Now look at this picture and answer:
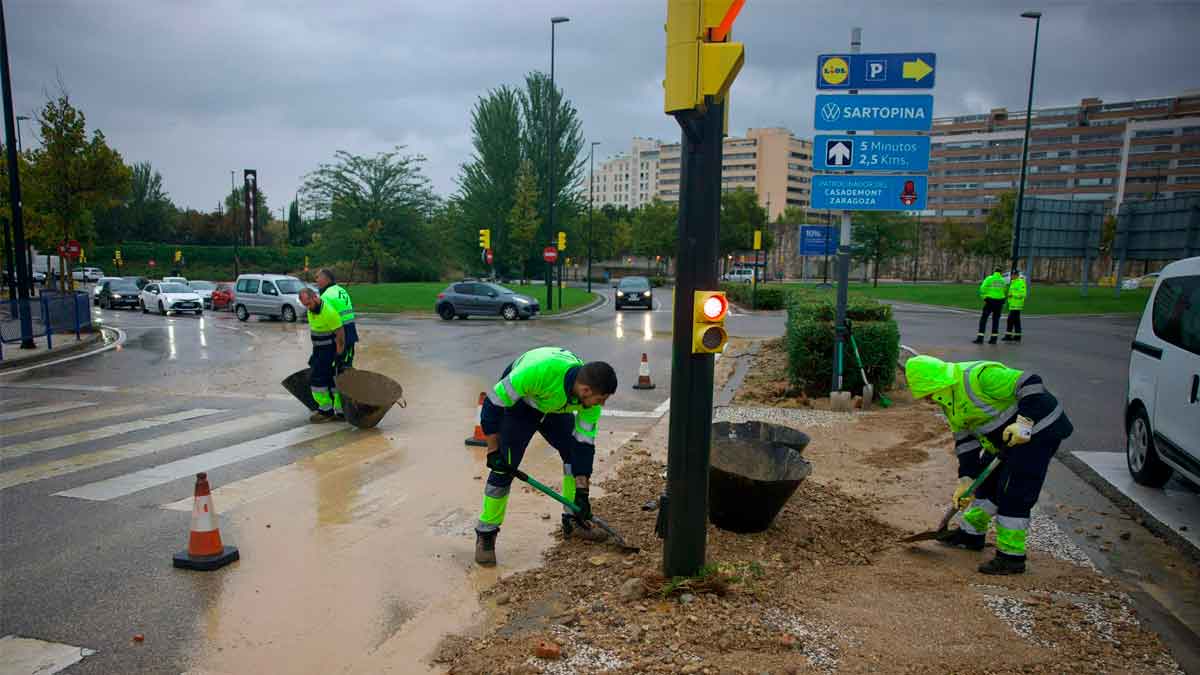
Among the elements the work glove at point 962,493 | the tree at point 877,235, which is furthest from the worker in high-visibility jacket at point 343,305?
the tree at point 877,235

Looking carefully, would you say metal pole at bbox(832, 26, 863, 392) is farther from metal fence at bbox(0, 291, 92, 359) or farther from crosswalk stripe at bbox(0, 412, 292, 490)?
metal fence at bbox(0, 291, 92, 359)

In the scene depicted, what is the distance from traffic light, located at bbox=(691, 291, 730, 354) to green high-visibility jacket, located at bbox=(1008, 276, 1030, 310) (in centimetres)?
1532

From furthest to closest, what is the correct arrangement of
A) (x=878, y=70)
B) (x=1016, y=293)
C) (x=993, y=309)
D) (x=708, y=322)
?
(x=993, y=309) < (x=1016, y=293) < (x=878, y=70) < (x=708, y=322)

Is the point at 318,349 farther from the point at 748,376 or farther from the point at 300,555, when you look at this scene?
the point at 748,376

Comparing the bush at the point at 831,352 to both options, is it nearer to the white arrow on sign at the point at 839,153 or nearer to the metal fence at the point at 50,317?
the white arrow on sign at the point at 839,153

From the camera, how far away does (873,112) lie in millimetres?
9281

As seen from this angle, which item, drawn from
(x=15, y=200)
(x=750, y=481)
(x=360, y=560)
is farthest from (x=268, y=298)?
(x=750, y=481)

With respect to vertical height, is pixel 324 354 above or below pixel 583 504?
above

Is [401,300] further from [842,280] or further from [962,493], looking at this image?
[962,493]

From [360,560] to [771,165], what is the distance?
466 ft

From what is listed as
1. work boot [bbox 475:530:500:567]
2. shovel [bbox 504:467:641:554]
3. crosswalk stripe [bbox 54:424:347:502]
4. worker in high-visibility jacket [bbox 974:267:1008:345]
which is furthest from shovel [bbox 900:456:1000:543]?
worker in high-visibility jacket [bbox 974:267:1008:345]

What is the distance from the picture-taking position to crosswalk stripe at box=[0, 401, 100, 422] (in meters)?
9.46

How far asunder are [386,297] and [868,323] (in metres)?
30.1

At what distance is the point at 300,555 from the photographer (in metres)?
5.12
